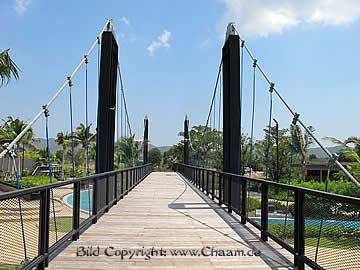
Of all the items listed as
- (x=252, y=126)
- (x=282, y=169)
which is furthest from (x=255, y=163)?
(x=252, y=126)

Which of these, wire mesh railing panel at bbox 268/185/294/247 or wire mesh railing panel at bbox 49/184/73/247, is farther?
wire mesh railing panel at bbox 268/185/294/247

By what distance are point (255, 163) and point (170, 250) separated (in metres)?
36.4

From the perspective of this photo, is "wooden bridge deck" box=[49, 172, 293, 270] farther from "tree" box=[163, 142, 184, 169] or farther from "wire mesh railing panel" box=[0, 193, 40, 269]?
"tree" box=[163, 142, 184, 169]

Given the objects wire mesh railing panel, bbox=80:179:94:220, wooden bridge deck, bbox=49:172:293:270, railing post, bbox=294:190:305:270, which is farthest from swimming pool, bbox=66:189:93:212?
railing post, bbox=294:190:305:270

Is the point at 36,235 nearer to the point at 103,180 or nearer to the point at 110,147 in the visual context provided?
the point at 103,180

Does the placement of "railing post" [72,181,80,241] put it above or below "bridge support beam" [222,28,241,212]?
below

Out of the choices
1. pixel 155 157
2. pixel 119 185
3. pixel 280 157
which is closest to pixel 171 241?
pixel 119 185

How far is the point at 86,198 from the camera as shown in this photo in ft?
20.8

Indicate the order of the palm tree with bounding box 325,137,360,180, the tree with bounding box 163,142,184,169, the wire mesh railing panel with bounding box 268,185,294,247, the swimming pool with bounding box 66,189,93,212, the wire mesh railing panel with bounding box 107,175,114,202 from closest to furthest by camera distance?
the wire mesh railing panel with bounding box 268,185,294,247
the swimming pool with bounding box 66,189,93,212
the wire mesh railing panel with bounding box 107,175,114,202
the palm tree with bounding box 325,137,360,180
the tree with bounding box 163,142,184,169

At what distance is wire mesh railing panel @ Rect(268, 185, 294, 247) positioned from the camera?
14.9 feet

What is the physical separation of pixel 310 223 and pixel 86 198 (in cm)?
343

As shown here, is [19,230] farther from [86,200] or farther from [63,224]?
[86,200]

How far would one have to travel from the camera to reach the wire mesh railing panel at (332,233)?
319cm

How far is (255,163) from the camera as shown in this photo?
134 feet
